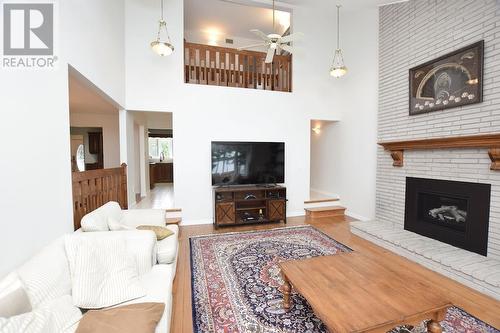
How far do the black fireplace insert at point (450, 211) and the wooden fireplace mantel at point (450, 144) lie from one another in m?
0.36

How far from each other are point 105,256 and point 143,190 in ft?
17.1

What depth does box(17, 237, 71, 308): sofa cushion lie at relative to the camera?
119 centimetres

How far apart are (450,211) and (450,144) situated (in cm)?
94

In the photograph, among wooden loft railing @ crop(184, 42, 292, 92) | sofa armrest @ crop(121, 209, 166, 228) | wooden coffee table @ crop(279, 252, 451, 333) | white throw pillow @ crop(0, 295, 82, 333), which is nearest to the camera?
white throw pillow @ crop(0, 295, 82, 333)

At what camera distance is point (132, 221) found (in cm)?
283

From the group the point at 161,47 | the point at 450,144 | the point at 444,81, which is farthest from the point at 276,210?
the point at 161,47

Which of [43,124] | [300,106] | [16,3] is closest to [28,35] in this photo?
[16,3]

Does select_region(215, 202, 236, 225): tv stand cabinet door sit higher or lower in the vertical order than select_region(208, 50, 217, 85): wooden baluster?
lower

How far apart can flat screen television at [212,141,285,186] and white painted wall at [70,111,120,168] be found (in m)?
3.76

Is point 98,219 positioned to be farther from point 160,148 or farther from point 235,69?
point 160,148

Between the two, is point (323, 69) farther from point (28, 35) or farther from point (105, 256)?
point (105, 256)

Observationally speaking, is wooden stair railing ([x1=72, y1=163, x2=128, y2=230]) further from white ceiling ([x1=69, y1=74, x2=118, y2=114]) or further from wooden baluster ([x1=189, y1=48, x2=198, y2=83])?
wooden baluster ([x1=189, y1=48, x2=198, y2=83])

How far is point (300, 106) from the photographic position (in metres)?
4.95

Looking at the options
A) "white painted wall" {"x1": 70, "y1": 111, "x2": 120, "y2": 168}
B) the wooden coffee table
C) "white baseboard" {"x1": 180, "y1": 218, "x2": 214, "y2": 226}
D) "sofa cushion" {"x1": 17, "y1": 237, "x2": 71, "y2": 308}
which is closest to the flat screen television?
"white baseboard" {"x1": 180, "y1": 218, "x2": 214, "y2": 226}
